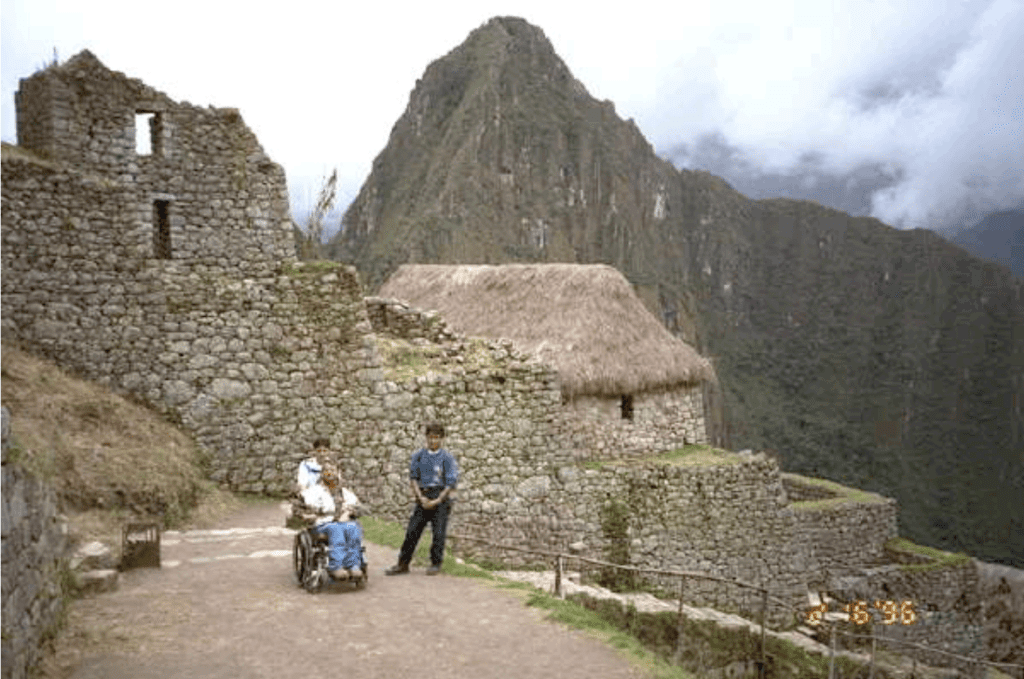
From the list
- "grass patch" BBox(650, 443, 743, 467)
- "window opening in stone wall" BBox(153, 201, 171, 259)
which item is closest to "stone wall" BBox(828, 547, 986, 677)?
"grass patch" BBox(650, 443, 743, 467)

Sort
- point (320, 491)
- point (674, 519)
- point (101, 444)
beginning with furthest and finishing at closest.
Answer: point (674, 519) → point (101, 444) → point (320, 491)

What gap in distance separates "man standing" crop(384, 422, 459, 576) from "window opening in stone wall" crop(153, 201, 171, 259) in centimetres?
576

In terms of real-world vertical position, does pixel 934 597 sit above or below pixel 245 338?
below

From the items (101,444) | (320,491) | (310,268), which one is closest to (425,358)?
(310,268)

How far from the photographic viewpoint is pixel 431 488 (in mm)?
8953

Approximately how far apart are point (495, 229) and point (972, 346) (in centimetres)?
9270

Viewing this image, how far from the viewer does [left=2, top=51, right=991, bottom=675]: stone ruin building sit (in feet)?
38.1

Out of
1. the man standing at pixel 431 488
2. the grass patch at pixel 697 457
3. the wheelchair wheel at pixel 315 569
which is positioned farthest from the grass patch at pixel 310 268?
Result: the grass patch at pixel 697 457

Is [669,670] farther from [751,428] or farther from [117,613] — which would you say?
[751,428]

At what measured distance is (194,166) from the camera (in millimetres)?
12477

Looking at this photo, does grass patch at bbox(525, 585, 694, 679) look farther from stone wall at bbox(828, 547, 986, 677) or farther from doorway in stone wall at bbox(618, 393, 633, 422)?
stone wall at bbox(828, 547, 986, 677)

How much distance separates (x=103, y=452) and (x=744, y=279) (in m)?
198

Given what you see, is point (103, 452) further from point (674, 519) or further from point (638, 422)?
point (638, 422)

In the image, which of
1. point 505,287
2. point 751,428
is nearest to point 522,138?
point 751,428
